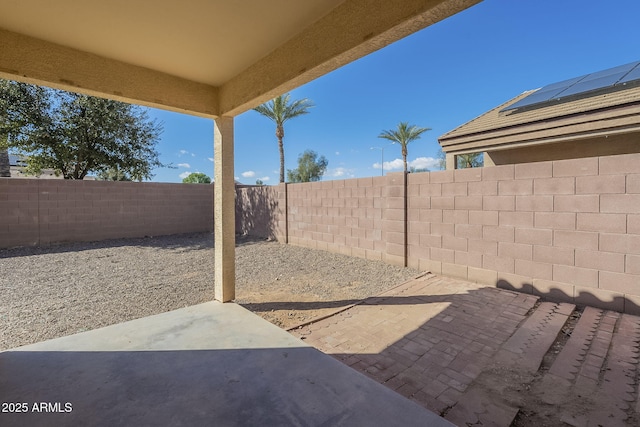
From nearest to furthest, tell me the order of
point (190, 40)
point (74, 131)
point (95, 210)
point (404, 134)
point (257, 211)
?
point (190, 40)
point (95, 210)
point (74, 131)
point (257, 211)
point (404, 134)

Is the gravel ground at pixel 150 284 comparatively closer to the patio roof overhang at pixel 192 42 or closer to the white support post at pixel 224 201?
the white support post at pixel 224 201

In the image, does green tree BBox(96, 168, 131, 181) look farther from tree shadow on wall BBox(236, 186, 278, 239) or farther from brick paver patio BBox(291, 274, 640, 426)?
brick paver patio BBox(291, 274, 640, 426)

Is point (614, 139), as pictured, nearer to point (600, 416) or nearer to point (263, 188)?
point (600, 416)

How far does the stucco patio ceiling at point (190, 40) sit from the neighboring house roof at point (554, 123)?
6058 mm

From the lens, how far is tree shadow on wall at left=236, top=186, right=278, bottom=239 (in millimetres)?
9867

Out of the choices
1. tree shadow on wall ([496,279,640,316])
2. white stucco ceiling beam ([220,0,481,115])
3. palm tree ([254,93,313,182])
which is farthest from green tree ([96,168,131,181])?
tree shadow on wall ([496,279,640,316])

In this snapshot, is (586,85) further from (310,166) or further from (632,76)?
(310,166)

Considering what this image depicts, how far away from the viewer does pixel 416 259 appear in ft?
18.9

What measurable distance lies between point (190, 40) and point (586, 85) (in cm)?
888

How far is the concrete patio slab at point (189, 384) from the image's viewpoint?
5.89 feet

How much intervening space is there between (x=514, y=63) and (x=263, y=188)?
37.0ft

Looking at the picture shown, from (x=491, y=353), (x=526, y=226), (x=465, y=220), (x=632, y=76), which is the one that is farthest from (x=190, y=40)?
(x=632, y=76)

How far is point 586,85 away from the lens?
6727mm

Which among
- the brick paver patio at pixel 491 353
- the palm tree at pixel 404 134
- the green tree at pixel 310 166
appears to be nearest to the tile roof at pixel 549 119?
the brick paver patio at pixel 491 353
